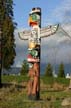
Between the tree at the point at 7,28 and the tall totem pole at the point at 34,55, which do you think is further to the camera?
the tree at the point at 7,28

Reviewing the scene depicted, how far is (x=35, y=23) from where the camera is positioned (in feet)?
83.1

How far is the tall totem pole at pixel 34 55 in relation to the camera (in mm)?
24750

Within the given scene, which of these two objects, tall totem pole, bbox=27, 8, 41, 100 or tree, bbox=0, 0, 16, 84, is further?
tree, bbox=0, 0, 16, 84

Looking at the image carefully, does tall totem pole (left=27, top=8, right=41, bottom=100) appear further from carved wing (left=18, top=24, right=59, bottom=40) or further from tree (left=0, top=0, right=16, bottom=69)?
tree (left=0, top=0, right=16, bottom=69)

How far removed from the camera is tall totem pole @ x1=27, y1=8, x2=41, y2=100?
2475 centimetres

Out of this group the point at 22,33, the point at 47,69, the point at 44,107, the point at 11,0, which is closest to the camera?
the point at 44,107

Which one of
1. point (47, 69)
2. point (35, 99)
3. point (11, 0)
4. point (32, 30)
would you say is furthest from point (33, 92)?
point (47, 69)

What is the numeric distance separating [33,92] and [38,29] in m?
3.69

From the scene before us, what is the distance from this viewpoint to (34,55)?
81.8ft

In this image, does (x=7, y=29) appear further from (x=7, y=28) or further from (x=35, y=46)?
(x=35, y=46)

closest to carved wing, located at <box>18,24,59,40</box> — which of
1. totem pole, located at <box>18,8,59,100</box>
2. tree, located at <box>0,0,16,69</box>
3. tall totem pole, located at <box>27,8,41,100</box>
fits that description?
totem pole, located at <box>18,8,59,100</box>

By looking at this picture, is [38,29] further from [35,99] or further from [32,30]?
[35,99]

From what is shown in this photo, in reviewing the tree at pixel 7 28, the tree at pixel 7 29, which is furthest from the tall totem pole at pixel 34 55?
the tree at pixel 7 28

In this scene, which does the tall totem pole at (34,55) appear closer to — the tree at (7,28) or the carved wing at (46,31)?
the carved wing at (46,31)
